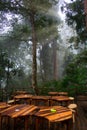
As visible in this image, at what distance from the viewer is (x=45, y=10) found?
1178cm

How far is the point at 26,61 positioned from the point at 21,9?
537 inches

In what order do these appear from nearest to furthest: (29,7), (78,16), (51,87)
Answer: (29,7)
(51,87)
(78,16)

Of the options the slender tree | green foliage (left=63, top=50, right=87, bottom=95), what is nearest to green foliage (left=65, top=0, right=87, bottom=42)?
green foliage (left=63, top=50, right=87, bottom=95)

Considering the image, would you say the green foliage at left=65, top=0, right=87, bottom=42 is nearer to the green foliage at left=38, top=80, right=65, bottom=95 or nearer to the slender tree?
the slender tree

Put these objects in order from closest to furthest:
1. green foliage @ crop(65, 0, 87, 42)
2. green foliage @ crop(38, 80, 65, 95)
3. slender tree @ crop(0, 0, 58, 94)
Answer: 1. green foliage @ crop(38, 80, 65, 95)
2. slender tree @ crop(0, 0, 58, 94)
3. green foliage @ crop(65, 0, 87, 42)

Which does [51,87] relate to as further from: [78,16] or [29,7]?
[78,16]

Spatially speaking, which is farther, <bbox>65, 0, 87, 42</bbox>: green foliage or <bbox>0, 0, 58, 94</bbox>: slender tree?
<bbox>65, 0, 87, 42</bbox>: green foliage

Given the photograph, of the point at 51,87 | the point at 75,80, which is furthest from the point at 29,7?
the point at 75,80

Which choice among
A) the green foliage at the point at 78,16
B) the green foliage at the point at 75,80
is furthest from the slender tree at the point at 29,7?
the green foliage at the point at 75,80

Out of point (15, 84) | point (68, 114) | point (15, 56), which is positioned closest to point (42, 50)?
point (15, 56)

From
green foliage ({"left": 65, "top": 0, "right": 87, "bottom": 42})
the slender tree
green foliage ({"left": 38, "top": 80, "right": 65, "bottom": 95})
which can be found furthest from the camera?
green foliage ({"left": 65, "top": 0, "right": 87, "bottom": 42})

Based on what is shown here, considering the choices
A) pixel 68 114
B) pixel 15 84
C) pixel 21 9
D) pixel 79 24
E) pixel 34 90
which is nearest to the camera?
pixel 68 114

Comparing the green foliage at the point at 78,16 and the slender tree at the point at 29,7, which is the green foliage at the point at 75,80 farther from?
the slender tree at the point at 29,7

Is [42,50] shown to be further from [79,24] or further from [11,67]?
[11,67]
